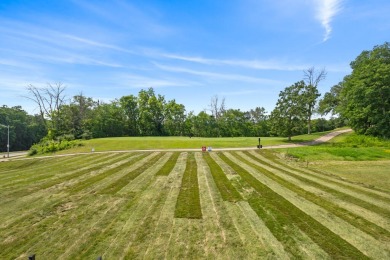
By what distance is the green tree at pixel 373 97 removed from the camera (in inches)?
1206

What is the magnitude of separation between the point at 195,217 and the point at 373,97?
3653 cm

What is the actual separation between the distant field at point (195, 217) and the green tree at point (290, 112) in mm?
21741

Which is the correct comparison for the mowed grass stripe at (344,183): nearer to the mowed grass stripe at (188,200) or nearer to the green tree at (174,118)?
the mowed grass stripe at (188,200)

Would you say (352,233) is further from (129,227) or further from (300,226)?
(129,227)

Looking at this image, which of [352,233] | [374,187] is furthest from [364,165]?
[352,233]

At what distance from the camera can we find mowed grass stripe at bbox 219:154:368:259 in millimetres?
5770

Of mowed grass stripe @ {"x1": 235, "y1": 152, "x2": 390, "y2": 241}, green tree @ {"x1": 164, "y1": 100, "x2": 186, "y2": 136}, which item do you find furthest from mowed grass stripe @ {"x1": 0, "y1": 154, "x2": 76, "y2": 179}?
green tree @ {"x1": 164, "y1": 100, "x2": 186, "y2": 136}

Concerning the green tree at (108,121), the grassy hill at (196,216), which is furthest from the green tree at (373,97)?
the green tree at (108,121)

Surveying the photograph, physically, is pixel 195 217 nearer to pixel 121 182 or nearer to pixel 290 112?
pixel 121 182

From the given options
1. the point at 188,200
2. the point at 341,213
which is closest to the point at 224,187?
the point at 188,200

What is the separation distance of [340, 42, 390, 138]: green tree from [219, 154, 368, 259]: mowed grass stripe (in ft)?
102

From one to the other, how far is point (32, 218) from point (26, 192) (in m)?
3.98

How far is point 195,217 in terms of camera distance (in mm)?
7773

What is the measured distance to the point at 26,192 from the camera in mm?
10719
